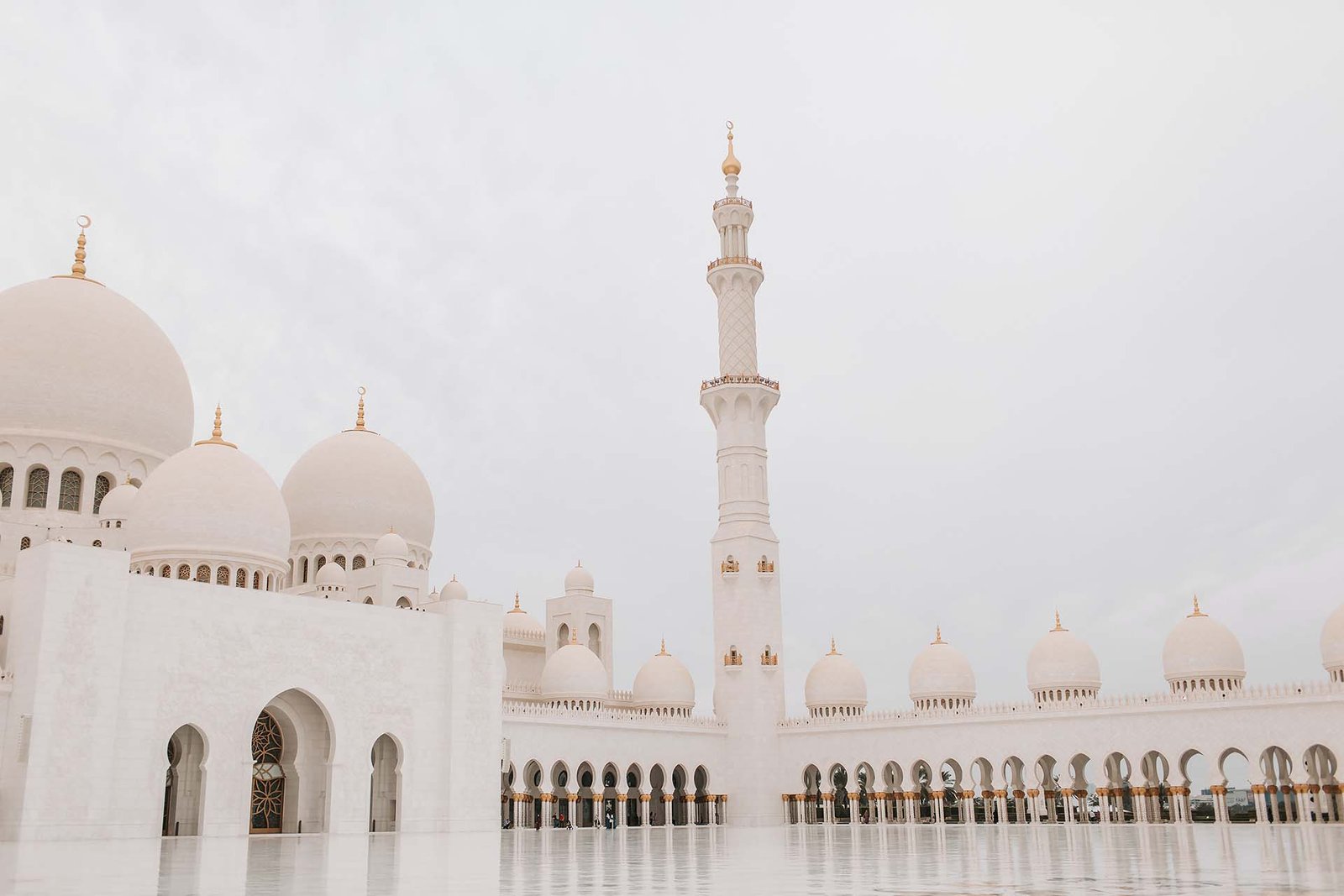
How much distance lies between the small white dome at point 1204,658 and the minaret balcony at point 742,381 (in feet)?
45.1

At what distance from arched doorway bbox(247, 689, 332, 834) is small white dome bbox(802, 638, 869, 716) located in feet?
56.5

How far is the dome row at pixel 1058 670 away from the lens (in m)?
32.1

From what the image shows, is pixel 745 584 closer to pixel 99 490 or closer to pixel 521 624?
pixel 521 624

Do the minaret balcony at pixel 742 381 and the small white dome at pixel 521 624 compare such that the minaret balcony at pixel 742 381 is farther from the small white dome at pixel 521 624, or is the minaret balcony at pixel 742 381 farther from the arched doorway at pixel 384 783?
the arched doorway at pixel 384 783

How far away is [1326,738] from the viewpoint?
28.7m

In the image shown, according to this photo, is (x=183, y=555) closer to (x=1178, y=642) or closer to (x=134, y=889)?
(x=134, y=889)

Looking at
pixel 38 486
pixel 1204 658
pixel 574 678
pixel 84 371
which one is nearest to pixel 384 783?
pixel 574 678

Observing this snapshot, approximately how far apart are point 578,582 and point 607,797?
22.0ft

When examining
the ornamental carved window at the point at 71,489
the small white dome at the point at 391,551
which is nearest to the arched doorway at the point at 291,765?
the small white dome at the point at 391,551

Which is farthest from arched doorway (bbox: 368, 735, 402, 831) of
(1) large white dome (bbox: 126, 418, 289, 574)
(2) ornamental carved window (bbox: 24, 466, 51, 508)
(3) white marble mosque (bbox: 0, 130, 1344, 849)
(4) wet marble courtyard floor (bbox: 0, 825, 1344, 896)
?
(2) ornamental carved window (bbox: 24, 466, 51, 508)

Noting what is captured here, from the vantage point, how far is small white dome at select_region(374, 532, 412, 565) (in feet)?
96.7

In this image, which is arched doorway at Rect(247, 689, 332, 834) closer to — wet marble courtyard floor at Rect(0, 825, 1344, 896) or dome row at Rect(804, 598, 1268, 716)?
wet marble courtyard floor at Rect(0, 825, 1344, 896)

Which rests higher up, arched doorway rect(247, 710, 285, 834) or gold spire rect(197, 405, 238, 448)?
gold spire rect(197, 405, 238, 448)

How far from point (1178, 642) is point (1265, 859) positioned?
74.2ft
